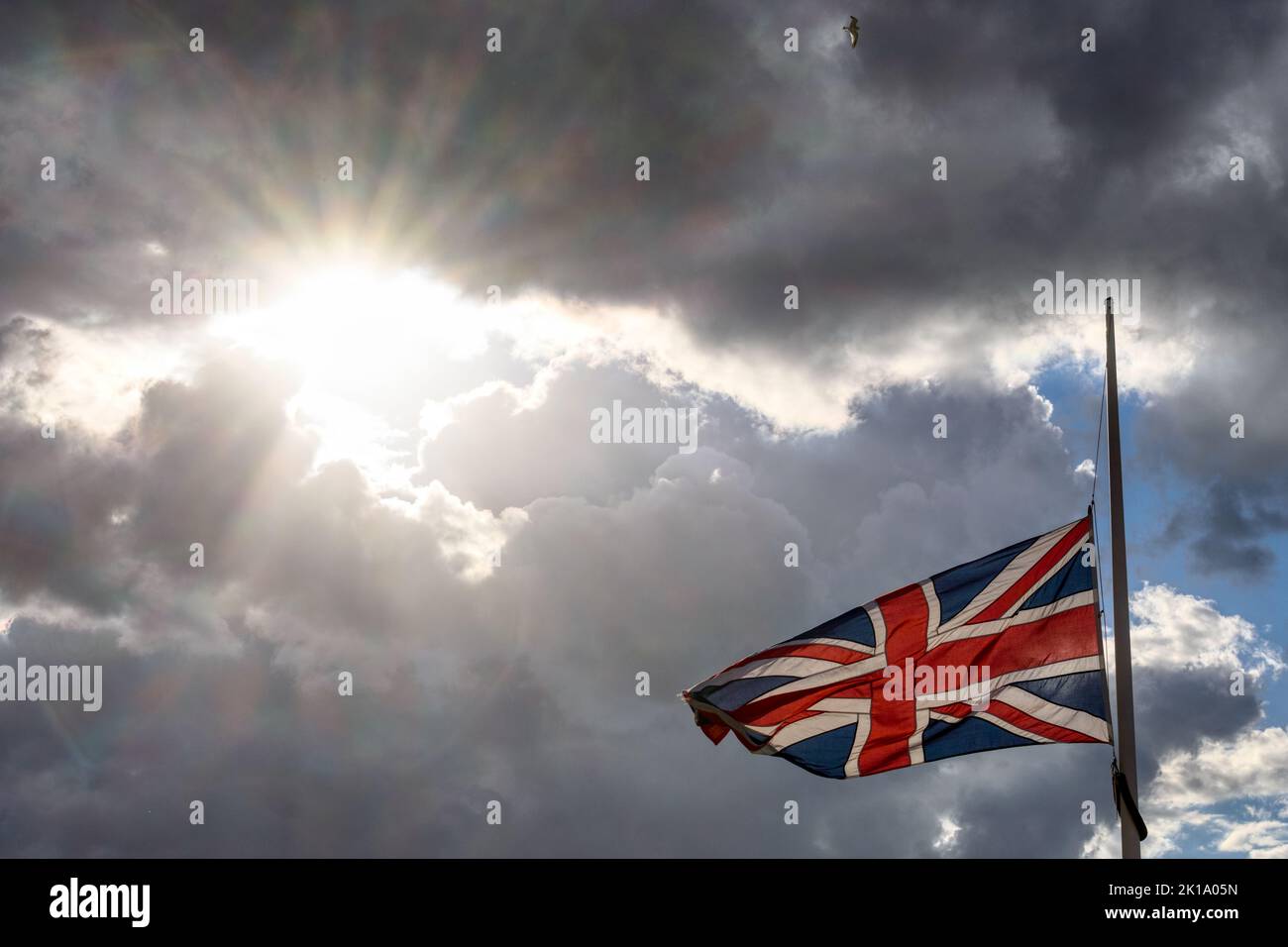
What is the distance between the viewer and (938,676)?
84.7ft

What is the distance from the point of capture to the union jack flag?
82.3 feet

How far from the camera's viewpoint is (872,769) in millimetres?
25672

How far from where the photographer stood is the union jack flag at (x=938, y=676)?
25.1 metres
